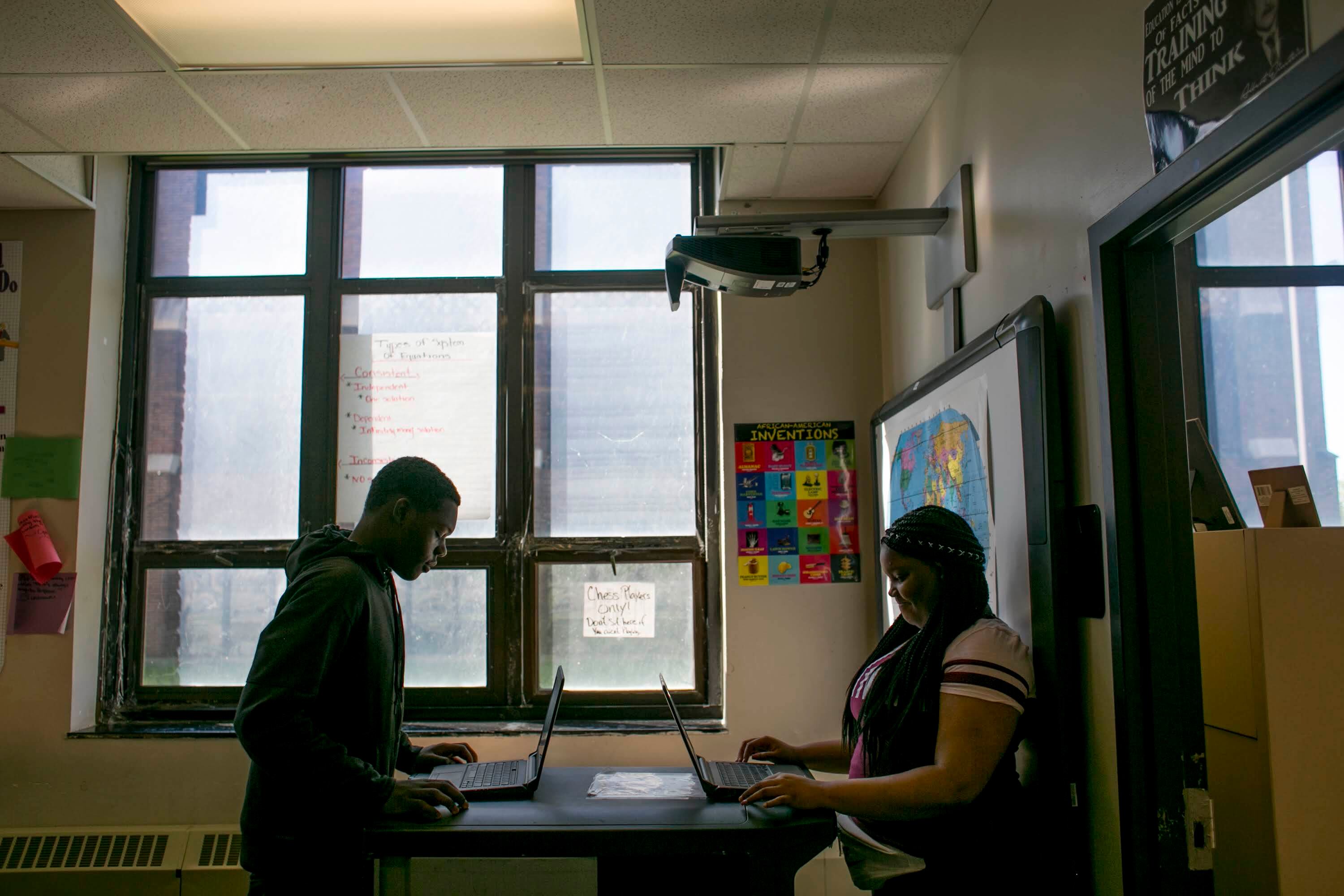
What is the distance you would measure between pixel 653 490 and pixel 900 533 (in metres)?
1.51

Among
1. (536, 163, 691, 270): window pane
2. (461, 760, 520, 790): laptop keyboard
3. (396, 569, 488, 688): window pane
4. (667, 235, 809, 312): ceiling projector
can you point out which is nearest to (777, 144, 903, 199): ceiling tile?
(536, 163, 691, 270): window pane

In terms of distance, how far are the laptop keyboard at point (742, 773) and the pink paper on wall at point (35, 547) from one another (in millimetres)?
2435

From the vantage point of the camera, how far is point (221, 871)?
2770 mm

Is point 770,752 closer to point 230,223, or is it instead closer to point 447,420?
point 447,420

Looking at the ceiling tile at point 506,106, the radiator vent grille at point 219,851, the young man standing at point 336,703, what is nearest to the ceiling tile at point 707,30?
the ceiling tile at point 506,106

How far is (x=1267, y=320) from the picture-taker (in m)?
2.08

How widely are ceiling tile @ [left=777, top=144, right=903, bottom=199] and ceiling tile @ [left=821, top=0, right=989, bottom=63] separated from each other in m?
0.50

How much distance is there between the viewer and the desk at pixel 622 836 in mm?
1449

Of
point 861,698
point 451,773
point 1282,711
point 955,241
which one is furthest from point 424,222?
point 1282,711

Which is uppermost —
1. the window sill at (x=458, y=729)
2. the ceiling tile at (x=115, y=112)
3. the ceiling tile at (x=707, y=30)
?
the ceiling tile at (x=115, y=112)

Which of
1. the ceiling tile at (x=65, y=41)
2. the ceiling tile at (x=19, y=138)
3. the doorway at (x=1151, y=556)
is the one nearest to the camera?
the doorway at (x=1151, y=556)

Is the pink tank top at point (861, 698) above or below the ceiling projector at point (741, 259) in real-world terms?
below

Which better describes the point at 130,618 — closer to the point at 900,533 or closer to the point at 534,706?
the point at 534,706

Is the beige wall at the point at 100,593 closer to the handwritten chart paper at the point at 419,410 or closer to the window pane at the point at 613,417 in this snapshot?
the window pane at the point at 613,417
